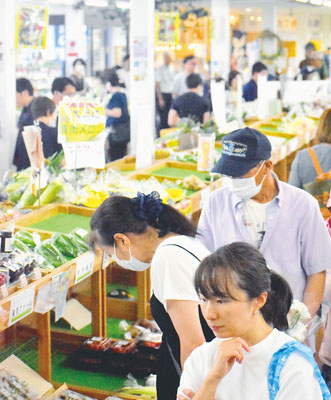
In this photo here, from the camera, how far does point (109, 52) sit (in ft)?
74.5

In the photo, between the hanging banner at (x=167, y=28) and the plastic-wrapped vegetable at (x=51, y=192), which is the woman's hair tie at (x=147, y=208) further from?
the hanging banner at (x=167, y=28)

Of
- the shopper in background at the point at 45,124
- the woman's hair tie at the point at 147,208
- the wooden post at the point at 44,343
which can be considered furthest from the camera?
the shopper in background at the point at 45,124

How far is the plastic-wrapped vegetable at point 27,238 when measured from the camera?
3.64m

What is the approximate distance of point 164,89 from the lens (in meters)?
13.1

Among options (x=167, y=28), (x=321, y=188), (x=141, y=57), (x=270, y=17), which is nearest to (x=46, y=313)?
(x=321, y=188)

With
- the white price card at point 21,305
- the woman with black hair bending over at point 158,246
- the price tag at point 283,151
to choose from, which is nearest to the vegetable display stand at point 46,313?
the white price card at point 21,305

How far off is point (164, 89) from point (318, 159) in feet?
28.3

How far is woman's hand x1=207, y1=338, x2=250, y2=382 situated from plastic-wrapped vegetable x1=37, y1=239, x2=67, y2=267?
1.67 metres

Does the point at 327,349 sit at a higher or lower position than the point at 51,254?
lower

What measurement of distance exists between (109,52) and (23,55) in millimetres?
6097

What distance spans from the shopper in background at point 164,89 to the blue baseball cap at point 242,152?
914cm

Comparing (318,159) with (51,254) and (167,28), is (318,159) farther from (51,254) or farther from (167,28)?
(167,28)

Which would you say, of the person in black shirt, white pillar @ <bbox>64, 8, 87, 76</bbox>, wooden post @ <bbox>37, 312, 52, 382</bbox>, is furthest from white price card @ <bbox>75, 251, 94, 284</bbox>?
white pillar @ <bbox>64, 8, 87, 76</bbox>

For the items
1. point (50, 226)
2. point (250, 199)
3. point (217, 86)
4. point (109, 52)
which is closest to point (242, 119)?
point (217, 86)
